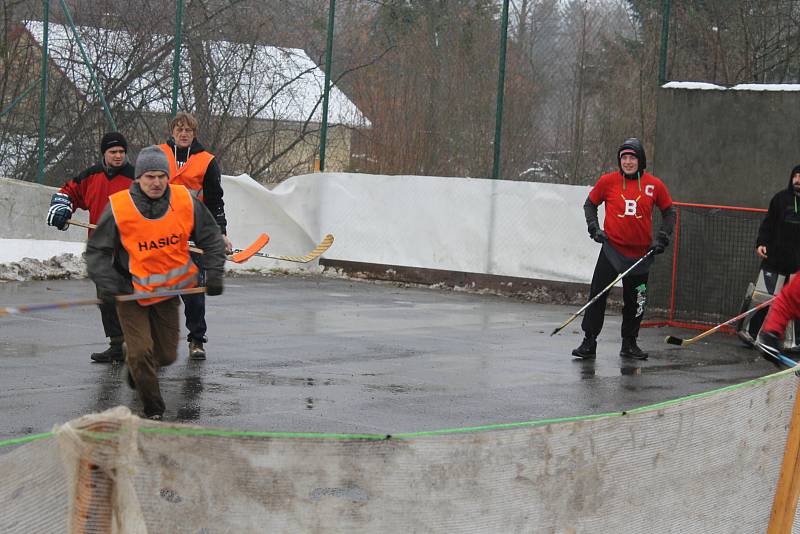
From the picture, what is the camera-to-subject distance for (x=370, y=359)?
32.1 feet

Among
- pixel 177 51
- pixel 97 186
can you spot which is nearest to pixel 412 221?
pixel 177 51

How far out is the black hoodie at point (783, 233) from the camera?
37.3 feet

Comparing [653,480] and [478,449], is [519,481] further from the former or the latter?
[653,480]

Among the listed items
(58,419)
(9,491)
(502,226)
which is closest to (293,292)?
(502,226)

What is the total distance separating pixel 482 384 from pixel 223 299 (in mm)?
5274

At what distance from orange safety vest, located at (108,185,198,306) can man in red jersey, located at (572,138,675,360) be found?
170 inches

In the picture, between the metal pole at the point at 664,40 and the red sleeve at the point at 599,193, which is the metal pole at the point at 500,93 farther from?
the red sleeve at the point at 599,193

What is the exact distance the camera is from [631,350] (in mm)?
10648

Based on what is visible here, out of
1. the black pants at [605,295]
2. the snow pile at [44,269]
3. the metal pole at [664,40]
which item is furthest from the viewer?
the metal pole at [664,40]

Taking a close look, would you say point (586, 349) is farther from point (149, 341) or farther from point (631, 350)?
point (149, 341)

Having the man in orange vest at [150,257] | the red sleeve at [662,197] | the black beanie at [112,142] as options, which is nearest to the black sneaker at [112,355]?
the black beanie at [112,142]

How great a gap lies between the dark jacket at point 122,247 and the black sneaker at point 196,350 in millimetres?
2471

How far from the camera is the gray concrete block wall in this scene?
15617mm

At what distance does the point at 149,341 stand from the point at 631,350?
5.10 metres
